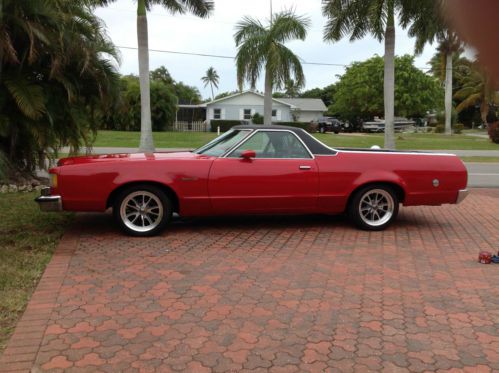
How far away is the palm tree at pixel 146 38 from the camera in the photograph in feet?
61.4

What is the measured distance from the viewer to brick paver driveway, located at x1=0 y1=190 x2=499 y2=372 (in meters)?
3.44

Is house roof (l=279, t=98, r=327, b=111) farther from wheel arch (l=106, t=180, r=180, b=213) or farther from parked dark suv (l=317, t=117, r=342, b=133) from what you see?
wheel arch (l=106, t=180, r=180, b=213)

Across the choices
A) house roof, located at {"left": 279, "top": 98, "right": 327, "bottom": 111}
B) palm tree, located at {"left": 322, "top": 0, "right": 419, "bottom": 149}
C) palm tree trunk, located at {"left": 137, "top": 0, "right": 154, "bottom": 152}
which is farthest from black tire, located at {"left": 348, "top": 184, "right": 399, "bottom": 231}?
house roof, located at {"left": 279, "top": 98, "right": 327, "bottom": 111}

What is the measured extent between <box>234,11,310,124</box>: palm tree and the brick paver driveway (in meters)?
15.9

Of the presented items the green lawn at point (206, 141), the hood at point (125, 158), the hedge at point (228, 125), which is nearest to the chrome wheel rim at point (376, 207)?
the hood at point (125, 158)

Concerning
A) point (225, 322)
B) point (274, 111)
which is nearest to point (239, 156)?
point (225, 322)

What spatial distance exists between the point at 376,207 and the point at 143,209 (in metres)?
3.03

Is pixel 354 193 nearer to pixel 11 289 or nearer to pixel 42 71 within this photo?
pixel 11 289

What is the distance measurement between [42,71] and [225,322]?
23.7 feet

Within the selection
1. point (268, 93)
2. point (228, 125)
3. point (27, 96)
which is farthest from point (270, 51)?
point (228, 125)

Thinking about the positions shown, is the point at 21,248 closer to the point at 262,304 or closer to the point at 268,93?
the point at 262,304

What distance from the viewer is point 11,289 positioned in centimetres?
454

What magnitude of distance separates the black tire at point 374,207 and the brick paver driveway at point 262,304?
0.21 m

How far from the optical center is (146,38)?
61.8 ft
